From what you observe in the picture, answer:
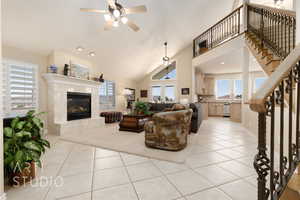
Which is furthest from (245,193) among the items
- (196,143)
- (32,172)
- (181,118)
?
(32,172)

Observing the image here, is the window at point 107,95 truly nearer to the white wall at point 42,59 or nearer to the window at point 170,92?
the white wall at point 42,59

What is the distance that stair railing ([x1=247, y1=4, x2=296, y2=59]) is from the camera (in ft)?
9.62

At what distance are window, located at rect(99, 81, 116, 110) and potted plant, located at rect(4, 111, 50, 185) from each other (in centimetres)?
473

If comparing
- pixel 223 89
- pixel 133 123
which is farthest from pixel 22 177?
pixel 223 89

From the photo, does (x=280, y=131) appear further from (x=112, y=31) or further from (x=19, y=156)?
(x=112, y=31)

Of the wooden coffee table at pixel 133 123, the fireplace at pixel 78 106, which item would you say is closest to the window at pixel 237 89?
the wooden coffee table at pixel 133 123

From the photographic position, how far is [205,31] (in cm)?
638

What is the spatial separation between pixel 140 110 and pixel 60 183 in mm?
2982

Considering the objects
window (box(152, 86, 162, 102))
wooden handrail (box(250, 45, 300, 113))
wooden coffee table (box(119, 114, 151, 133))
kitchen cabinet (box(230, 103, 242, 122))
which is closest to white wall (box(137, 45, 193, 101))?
window (box(152, 86, 162, 102))

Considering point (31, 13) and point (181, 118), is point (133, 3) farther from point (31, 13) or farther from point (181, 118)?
point (181, 118)

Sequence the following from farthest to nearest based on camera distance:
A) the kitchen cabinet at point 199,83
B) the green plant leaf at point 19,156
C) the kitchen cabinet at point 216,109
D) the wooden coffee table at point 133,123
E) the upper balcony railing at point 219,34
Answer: the kitchen cabinet at point 216,109, the kitchen cabinet at point 199,83, the upper balcony railing at point 219,34, the wooden coffee table at point 133,123, the green plant leaf at point 19,156

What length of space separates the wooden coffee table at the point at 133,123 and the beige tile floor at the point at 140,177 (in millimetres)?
1524

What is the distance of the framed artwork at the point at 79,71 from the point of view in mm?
4607

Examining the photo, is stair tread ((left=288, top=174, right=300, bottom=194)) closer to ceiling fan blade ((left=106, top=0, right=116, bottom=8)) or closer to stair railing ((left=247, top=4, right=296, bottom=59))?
stair railing ((left=247, top=4, right=296, bottom=59))
